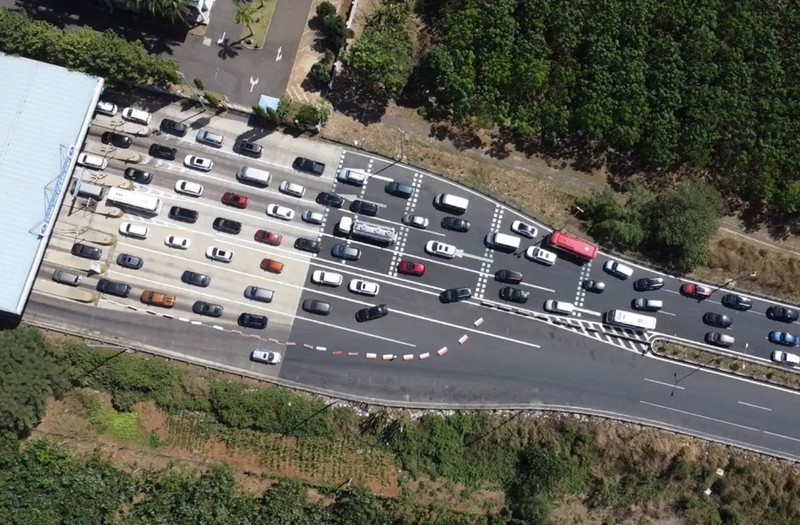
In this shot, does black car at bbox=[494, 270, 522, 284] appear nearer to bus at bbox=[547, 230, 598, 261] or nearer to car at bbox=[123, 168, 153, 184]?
bus at bbox=[547, 230, 598, 261]

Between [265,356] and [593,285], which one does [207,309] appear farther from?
[593,285]

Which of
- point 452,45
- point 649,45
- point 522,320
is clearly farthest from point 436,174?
point 649,45

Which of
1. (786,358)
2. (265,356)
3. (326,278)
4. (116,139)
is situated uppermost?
(116,139)

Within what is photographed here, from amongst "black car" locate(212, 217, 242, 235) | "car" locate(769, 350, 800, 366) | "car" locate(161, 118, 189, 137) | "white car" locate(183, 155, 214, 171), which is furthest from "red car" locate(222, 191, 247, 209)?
"car" locate(769, 350, 800, 366)

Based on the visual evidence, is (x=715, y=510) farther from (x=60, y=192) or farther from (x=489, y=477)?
(x=60, y=192)

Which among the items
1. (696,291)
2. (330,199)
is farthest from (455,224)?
(696,291)

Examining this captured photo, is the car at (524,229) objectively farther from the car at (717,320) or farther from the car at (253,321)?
the car at (253,321)
